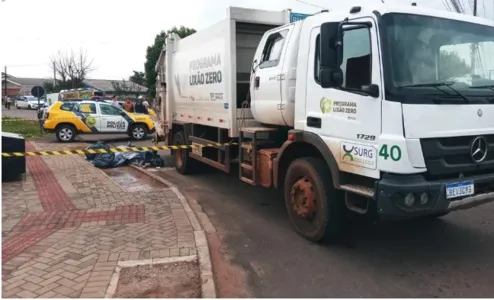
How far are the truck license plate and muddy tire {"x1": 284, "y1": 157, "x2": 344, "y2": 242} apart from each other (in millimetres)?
1152

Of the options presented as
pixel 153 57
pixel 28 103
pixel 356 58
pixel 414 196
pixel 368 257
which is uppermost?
pixel 153 57

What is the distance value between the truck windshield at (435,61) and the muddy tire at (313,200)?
Result: 1.32m

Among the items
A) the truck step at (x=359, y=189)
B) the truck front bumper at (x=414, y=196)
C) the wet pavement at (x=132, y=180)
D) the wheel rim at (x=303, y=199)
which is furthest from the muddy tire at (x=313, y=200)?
the wet pavement at (x=132, y=180)

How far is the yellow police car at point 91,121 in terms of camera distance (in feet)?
53.9

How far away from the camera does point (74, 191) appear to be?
7.82 meters

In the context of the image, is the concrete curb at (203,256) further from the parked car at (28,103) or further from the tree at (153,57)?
the parked car at (28,103)

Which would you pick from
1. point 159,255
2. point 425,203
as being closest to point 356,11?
point 425,203

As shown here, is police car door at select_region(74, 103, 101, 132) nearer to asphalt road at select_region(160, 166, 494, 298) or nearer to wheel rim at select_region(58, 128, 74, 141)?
wheel rim at select_region(58, 128, 74, 141)

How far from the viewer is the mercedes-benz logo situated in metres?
4.22

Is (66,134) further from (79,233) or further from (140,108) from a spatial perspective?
(79,233)

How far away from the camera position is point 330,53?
440cm

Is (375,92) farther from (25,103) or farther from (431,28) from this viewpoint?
(25,103)

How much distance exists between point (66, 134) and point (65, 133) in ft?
0.18

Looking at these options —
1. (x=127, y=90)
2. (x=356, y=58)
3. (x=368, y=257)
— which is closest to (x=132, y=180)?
(x=368, y=257)
